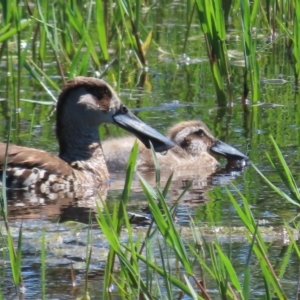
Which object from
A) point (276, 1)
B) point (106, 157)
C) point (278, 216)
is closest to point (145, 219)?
point (278, 216)

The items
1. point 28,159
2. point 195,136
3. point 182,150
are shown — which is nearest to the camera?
point 28,159

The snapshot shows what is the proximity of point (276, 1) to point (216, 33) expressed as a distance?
5.37 feet

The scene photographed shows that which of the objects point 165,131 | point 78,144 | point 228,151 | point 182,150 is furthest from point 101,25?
point 228,151

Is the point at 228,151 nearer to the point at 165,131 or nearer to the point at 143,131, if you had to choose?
the point at 143,131

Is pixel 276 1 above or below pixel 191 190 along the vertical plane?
above

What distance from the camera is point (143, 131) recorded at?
694 cm

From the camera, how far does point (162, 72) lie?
9.19 metres

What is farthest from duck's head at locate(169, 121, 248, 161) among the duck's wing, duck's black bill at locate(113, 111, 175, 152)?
the duck's wing

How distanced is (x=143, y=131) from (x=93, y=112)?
362mm

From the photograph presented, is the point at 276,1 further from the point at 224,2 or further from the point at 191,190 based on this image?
the point at 191,190

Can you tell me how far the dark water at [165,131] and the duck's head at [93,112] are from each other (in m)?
0.24

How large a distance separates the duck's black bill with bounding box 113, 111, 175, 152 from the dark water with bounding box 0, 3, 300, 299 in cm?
29

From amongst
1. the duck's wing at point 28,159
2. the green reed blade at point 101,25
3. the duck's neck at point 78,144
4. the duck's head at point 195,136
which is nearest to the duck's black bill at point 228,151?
the duck's head at point 195,136

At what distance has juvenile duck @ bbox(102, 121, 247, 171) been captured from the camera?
715 centimetres
